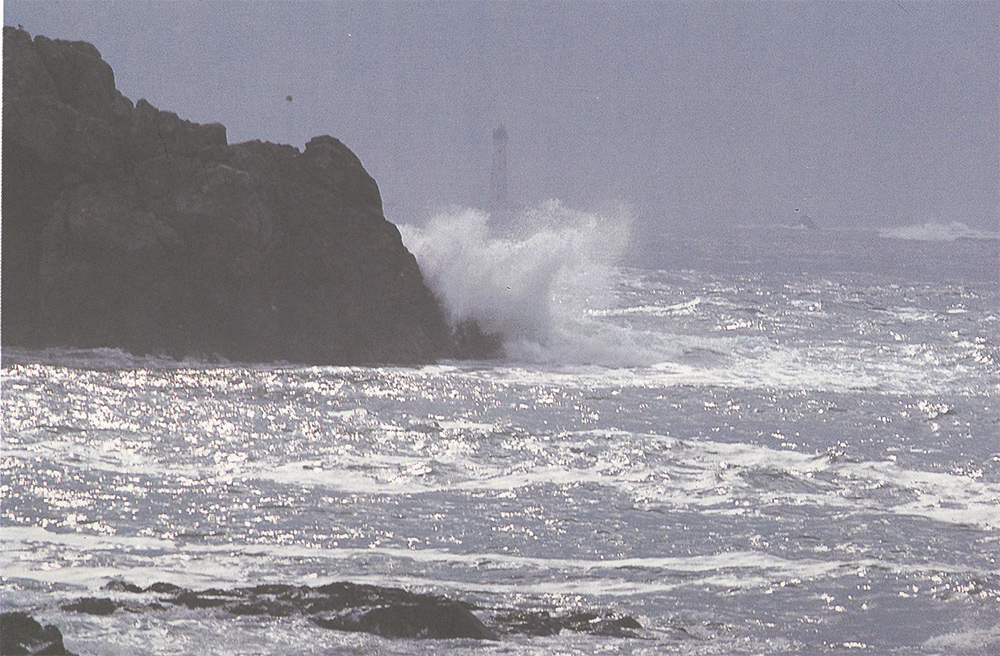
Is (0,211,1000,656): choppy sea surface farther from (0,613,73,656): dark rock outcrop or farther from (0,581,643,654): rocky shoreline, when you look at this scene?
(0,613,73,656): dark rock outcrop

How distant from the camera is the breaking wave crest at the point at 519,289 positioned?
2189cm

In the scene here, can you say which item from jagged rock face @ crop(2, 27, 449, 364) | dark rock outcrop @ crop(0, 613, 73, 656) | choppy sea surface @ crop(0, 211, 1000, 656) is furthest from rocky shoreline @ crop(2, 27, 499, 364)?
dark rock outcrop @ crop(0, 613, 73, 656)

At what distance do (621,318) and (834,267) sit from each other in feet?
129

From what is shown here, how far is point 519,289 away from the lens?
23703 millimetres

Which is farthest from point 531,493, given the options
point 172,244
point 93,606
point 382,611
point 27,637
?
point 172,244

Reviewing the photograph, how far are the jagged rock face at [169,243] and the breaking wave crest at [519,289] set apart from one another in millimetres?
1500

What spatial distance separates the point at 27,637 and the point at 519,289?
17899 millimetres

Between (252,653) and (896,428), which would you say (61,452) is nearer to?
(252,653)

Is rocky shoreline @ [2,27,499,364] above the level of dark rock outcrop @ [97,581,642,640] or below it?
above

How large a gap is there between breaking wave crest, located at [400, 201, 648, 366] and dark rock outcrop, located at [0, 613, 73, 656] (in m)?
15.2

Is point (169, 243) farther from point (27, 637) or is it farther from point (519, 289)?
point (27, 637)

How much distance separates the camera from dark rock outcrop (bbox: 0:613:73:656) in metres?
6.06

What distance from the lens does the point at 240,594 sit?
771cm

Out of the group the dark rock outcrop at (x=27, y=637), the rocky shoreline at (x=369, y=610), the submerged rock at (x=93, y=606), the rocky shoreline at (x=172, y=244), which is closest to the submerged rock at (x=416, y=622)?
the rocky shoreline at (x=369, y=610)
